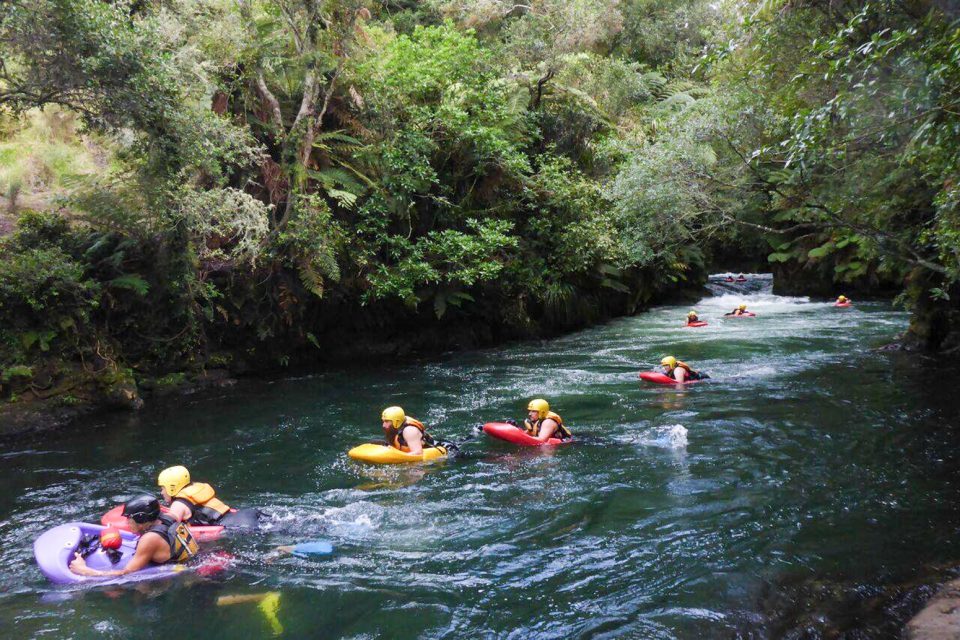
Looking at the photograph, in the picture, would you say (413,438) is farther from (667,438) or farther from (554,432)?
(667,438)

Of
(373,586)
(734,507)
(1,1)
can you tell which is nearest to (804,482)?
(734,507)

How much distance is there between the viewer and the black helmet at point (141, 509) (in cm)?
507

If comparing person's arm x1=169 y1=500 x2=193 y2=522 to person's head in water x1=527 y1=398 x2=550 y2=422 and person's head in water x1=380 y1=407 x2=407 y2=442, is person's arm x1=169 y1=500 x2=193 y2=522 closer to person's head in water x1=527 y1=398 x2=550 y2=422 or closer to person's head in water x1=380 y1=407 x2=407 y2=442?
person's head in water x1=380 y1=407 x2=407 y2=442

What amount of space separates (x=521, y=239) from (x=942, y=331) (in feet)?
30.3

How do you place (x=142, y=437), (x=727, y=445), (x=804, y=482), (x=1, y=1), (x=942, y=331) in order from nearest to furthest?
(x=804, y=482) → (x=1, y=1) → (x=727, y=445) → (x=142, y=437) → (x=942, y=331)

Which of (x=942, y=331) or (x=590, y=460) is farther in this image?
(x=942, y=331)

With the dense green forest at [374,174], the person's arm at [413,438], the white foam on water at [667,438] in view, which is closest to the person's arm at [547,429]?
the white foam on water at [667,438]

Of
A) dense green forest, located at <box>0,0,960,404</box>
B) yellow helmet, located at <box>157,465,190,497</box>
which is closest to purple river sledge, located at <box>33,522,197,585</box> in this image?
yellow helmet, located at <box>157,465,190,497</box>

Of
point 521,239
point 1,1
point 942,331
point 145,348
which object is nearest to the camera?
point 1,1

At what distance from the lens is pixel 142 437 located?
29.7 feet

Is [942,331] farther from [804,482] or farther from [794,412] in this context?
[804,482]

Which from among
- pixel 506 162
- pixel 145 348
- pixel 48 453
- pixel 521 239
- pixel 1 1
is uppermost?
pixel 1 1

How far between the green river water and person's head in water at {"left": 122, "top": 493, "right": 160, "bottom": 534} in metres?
0.51

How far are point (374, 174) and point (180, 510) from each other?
940cm
